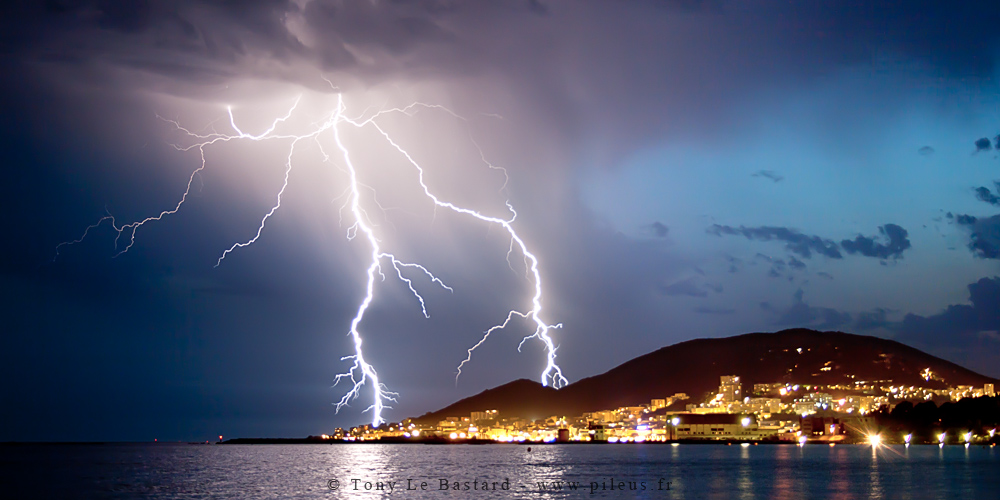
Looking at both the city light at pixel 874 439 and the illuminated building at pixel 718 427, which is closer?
the city light at pixel 874 439

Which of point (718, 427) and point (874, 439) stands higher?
point (718, 427)

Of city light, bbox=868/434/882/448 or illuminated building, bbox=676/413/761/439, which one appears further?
illuminated building, bbox=676/413/761/439

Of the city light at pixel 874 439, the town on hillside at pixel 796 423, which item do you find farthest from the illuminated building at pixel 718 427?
the city light at pixel 874 439

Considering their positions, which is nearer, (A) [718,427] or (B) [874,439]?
(B) [874,439]

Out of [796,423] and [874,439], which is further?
[796,423]

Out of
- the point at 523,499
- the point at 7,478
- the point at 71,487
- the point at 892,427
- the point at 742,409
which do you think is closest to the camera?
the point at 523,499

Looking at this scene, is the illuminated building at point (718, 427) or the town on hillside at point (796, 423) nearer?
the town on hillside at point (796, 423)

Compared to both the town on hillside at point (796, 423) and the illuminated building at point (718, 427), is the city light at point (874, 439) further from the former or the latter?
the illuminated building at point (718, 427)

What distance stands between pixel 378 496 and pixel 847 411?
15013 centimetres

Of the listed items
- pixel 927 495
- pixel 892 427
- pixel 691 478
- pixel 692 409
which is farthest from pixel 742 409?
pixel 927 495

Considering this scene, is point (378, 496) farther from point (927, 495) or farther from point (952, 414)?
point (952, 414)

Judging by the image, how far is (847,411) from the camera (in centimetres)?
16725

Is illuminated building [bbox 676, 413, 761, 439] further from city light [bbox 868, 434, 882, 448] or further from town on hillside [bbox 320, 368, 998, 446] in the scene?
city light [bbox 868, 434, 882, 448]

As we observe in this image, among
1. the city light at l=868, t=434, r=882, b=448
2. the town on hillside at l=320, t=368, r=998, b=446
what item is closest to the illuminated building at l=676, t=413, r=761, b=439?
the town on hillside at l=320, t=368, r=998, b=446
